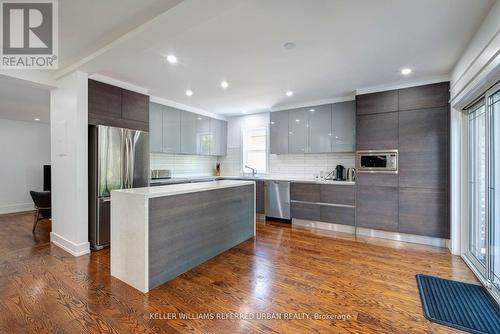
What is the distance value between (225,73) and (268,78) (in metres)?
0.67

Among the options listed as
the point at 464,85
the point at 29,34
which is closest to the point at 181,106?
the point at 29,34

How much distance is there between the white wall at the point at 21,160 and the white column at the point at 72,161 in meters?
4.08

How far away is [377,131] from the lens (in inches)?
152

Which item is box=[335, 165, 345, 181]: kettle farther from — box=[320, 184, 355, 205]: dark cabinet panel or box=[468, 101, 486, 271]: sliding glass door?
box=[468, 101, 486, 271]: sliding glass door

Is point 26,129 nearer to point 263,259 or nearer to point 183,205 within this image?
point 183,205

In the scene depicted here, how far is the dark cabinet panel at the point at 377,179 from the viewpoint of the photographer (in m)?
3.76

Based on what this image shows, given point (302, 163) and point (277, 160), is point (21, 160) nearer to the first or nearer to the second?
point (277, 160)

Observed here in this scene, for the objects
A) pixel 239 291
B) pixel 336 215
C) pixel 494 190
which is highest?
pixel 494 190

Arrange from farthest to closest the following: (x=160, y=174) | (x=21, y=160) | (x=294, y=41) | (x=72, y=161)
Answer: (x=21, y=160) → (x=160, y=174) → (x=72, y=161) → (x=294, y=41)

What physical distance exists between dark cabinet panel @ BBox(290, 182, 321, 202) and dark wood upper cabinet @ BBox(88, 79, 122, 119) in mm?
3359

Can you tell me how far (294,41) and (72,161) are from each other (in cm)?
321

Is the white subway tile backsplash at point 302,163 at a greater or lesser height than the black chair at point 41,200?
greater

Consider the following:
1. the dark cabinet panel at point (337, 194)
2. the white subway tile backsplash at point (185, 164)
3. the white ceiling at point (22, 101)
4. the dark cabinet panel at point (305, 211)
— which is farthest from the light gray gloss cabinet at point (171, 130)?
the dark cabinet panel at point (337, 194)

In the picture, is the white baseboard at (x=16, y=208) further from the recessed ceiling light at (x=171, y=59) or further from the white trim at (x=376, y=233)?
the white trim at (x=376, y=233)
